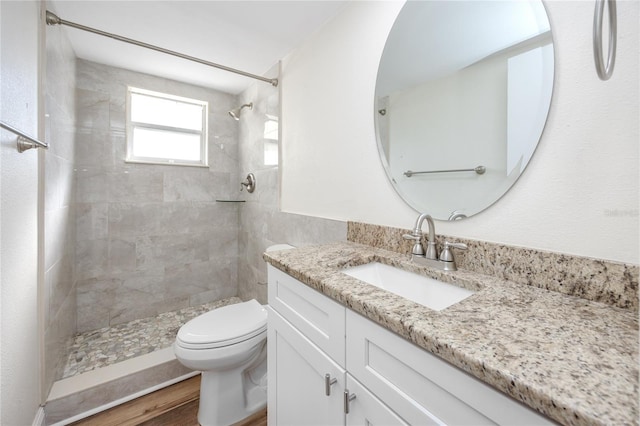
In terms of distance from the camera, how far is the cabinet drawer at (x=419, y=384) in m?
0.44

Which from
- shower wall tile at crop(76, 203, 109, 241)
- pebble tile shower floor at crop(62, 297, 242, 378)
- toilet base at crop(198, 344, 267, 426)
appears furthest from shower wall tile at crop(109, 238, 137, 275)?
toilet base at crop(198, 344, 267, 426)

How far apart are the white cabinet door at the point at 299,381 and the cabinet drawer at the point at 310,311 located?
0.10 feet

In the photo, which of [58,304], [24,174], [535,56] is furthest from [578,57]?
[58,304]

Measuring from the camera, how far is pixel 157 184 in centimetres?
242

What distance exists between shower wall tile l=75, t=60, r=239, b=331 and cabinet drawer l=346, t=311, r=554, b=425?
2327 millimetres

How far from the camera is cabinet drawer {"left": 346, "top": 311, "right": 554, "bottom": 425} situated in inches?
17.2

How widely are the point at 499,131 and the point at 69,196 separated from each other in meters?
2.63

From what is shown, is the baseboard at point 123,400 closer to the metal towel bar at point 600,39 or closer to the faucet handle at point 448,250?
the faucet handle at point 448,250

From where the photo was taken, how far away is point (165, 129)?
249 centimetres

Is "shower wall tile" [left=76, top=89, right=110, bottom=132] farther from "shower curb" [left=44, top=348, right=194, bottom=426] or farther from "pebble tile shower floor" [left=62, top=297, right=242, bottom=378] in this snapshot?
"shower curb" [left=44, top=348, right=194, bottom=426]

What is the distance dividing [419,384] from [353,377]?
218mm

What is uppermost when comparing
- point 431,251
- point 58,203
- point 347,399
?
point 58,203

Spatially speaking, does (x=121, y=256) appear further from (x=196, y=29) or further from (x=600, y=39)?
(x=600, y=39)

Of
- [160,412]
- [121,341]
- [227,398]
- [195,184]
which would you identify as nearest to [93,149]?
[195,184]
